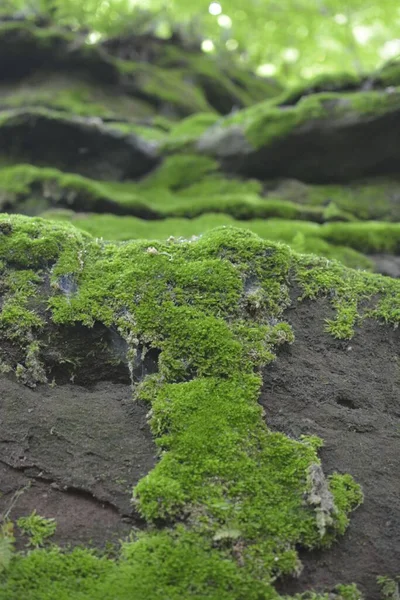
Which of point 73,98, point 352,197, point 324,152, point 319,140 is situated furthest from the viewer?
point 73,98

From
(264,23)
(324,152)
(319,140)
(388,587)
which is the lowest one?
(388,587)

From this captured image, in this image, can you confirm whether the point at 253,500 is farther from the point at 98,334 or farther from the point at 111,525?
the point at 98,334

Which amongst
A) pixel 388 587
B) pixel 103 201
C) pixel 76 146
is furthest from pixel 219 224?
pixel 388 587

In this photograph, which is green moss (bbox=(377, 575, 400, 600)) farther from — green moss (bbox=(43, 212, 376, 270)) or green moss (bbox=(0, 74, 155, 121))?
green moss (bbox=(0, 74, 155, 121))

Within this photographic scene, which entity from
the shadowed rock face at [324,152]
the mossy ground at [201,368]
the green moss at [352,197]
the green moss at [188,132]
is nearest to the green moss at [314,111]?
the shadowed rock face at [324,152]

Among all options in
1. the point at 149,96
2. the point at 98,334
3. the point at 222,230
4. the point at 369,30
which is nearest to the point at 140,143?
the point at 149,96

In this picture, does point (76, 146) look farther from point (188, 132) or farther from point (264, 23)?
point (264, 23)

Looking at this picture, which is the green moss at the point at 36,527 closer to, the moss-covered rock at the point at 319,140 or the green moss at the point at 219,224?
the green moss at the point at 219,224
